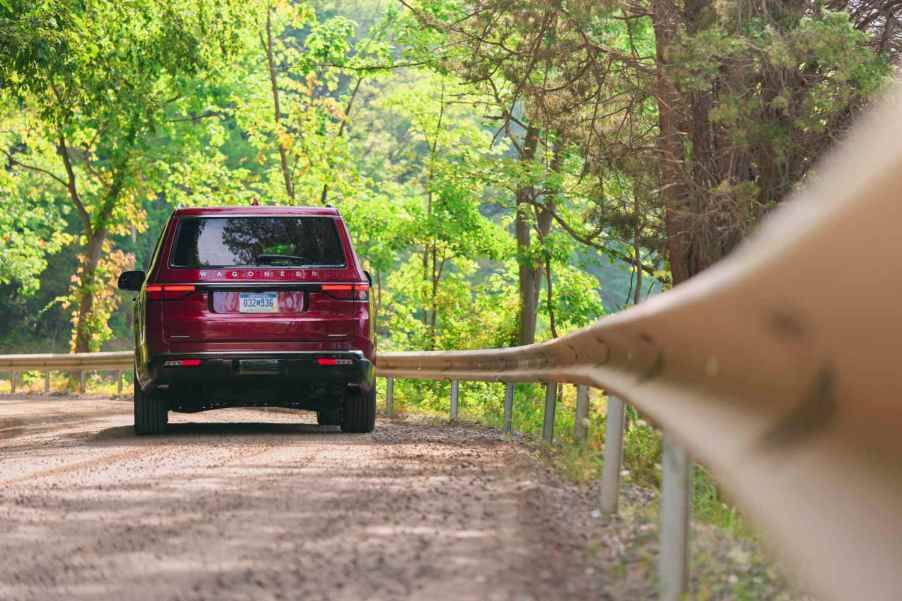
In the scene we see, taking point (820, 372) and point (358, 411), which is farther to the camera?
point (358, 411)

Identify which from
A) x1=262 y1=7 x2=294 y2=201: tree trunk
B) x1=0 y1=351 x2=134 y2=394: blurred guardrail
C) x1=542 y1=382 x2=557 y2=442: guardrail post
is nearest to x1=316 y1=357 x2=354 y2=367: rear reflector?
x1=542 y1=382 x2=557 y2=442: guardrail post

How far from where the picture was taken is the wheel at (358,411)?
12578 millimetres

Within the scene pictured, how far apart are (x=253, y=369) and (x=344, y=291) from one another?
38.9 inches

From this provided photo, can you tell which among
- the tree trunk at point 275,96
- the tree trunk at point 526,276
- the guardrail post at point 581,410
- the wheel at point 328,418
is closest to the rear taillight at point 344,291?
the wheel at point 328,418

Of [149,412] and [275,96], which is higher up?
[275,96]

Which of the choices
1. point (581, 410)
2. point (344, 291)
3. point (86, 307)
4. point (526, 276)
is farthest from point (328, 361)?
point (86, 307)

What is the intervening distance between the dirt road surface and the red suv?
1875 millimetres

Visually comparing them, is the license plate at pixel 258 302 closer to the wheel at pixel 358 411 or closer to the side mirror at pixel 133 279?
the wheel at pixel 358 411

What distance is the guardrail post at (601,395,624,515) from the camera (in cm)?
598

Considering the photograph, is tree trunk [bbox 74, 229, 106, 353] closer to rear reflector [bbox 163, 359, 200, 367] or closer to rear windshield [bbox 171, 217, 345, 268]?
rear windshield [bbox 171, 217, 345, 268]

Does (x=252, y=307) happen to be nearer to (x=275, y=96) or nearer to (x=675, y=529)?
(x=675, y=529)

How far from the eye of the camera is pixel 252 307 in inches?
465

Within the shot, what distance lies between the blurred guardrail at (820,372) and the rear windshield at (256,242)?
856cm

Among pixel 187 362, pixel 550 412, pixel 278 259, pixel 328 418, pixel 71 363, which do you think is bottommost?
pixel 71 363
